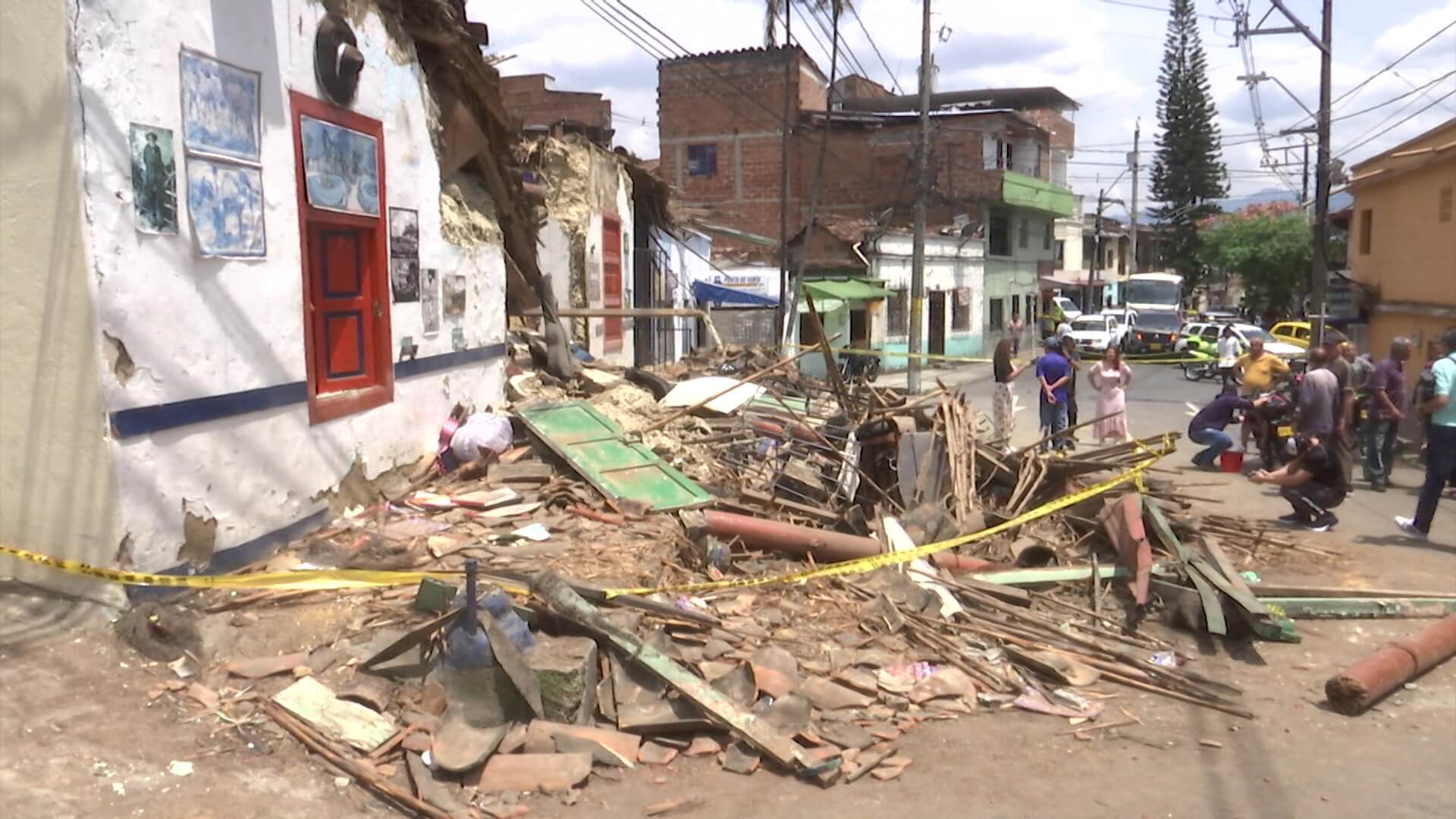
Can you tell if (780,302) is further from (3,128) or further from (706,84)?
(3,128)

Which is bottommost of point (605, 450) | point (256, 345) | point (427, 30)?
point (605, 450)

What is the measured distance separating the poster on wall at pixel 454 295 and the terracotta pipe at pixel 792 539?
11.6 feet

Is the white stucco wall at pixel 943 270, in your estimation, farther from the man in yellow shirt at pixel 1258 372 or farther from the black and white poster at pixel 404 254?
the black and white poster at pixel 404 254

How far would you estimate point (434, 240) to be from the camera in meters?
9.37

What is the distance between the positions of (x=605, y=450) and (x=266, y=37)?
4.29 m

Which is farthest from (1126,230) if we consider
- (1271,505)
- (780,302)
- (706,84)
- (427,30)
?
(427,30)

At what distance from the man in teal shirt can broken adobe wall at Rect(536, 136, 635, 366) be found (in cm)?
1128

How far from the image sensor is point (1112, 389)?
1249 cm

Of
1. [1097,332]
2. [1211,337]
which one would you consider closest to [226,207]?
[1097,332]

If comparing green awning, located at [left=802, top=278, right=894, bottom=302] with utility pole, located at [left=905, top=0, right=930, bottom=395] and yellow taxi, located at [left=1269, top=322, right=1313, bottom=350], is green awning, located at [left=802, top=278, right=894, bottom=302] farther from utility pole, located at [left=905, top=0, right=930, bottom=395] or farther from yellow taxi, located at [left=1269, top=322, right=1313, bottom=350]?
yellow taxi, located at [left=1269, top=322, right=1313, bottom=350]

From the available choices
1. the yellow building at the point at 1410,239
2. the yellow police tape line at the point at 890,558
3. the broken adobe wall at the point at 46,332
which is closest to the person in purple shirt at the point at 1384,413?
the yellow police tape line at the point at 890,558

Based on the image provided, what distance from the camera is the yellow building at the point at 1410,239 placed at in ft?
64.9

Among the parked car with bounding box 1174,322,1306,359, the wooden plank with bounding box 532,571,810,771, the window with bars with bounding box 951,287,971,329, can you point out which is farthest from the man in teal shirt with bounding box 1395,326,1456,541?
the window with bars with bounding box 951,287,971,329

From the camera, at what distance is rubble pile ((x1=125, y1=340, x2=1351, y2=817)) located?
16.2 feet
